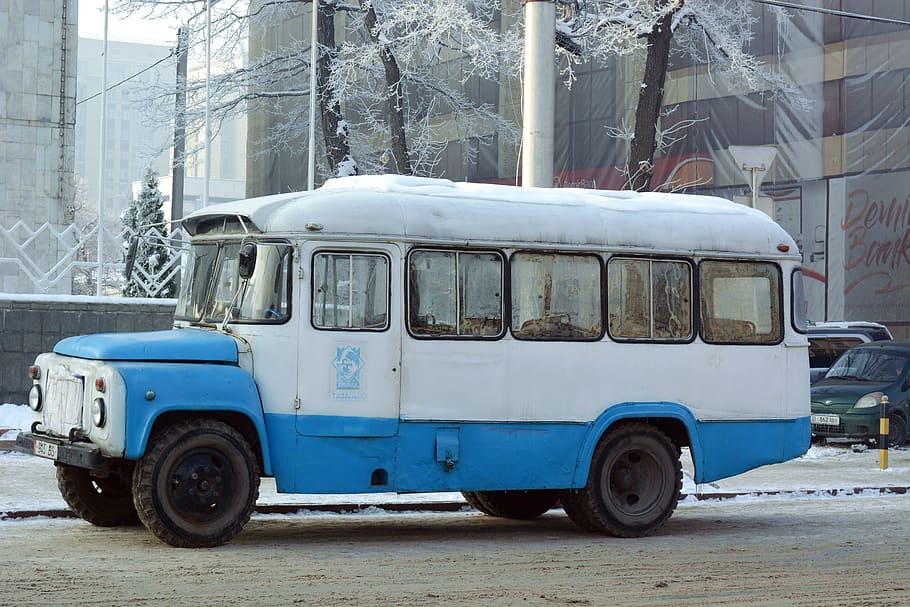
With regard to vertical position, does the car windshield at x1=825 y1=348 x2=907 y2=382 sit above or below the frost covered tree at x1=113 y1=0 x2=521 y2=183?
below

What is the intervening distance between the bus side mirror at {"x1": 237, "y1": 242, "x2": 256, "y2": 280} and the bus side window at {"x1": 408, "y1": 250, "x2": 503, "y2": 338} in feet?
3.95

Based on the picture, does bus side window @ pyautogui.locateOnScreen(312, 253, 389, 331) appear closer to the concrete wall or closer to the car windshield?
the concrete wall

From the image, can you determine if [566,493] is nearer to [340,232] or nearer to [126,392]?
[340,232]

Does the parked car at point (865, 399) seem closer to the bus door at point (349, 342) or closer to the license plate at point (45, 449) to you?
the bus door at point (349, 342)

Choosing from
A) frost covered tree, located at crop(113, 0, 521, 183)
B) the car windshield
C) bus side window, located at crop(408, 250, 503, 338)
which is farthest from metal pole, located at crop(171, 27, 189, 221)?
bus side window, located at crop(408, 250, 503, 338)

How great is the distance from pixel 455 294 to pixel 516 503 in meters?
2.83

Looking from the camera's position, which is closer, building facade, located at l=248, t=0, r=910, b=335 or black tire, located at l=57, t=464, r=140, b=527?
black tire, located at l=57, t=464, r=140, b=527

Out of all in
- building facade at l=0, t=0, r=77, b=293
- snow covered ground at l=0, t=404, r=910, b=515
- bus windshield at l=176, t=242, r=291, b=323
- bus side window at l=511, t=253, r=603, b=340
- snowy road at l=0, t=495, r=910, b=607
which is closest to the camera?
snowy road at l=0, t=495, r=910, b=607

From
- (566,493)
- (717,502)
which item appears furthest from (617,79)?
(566,493)

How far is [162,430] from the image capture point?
10766mm

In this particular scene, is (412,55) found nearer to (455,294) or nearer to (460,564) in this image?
(455,294)

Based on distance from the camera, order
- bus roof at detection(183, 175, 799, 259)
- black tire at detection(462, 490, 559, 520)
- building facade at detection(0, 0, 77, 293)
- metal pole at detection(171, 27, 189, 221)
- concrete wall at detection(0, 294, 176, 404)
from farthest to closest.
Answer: metal pole at detection(171, 27, 189, 221)
building facade at detection(0, 0, 77, 293)
concrete wall at detection(0, 294, 176, 404)
black tire at detection(462, 490, 559, 520)
bus roof at detection(183, 175, 799, 259)

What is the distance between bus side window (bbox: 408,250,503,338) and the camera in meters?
11.6

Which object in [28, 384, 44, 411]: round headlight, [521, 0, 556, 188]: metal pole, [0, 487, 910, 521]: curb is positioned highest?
[521, 0, 556, 188]: metal pole
